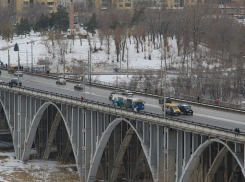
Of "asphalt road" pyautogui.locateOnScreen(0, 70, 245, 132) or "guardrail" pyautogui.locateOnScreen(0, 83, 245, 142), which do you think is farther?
"asphalt road" pyautogui.locateOnScreen(0, 70, 245, 132)

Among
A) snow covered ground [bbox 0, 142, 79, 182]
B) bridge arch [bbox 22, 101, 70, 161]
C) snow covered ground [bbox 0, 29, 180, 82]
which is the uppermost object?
snow covered ground [bbox 0, 29, 180, 82]

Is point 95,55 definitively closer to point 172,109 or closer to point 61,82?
point 61,82

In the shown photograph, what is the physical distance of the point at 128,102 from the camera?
6712 centimetres

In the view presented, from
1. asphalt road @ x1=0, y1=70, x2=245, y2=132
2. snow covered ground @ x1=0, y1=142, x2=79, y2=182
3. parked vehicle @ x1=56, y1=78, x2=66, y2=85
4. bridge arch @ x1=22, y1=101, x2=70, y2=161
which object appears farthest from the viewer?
parked vehicle @ x1=56, y1=78, x2=66, y2=85

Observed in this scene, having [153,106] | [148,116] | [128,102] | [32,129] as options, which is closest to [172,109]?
[148,116]

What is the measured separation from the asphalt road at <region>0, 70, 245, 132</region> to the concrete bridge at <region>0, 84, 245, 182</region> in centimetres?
235

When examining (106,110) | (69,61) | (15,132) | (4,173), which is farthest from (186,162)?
(69,61)

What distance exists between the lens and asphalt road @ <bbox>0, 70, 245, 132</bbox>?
5950cm

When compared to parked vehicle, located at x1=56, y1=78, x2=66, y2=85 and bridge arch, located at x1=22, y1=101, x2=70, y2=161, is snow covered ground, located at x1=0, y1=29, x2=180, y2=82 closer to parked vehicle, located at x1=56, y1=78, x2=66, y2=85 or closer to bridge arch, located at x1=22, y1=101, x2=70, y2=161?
parked vehicle, located at x1=56, y1=78, x2=66, y2=85

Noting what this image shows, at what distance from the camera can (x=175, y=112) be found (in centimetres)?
6281

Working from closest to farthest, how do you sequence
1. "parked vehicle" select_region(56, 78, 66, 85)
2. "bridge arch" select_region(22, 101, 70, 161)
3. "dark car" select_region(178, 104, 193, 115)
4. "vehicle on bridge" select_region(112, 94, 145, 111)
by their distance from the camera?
A: "dark car" select_region(178, 104, 193, 115)
"vehicle on bridge" select_region(112, 94, 145, 111)
"bridge arch" select_region(22, 101, 70, 161)
"parked vehicle" select_region(56, 78, 66, 85)

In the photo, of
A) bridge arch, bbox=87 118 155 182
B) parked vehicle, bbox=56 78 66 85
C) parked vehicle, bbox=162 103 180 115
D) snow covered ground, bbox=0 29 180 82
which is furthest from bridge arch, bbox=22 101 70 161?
snow covered ground, bbox=0 29 180 82

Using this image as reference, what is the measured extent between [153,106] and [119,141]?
17.1ft

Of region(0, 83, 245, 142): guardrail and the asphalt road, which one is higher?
region(0, 83, 245, 142): guardrail
